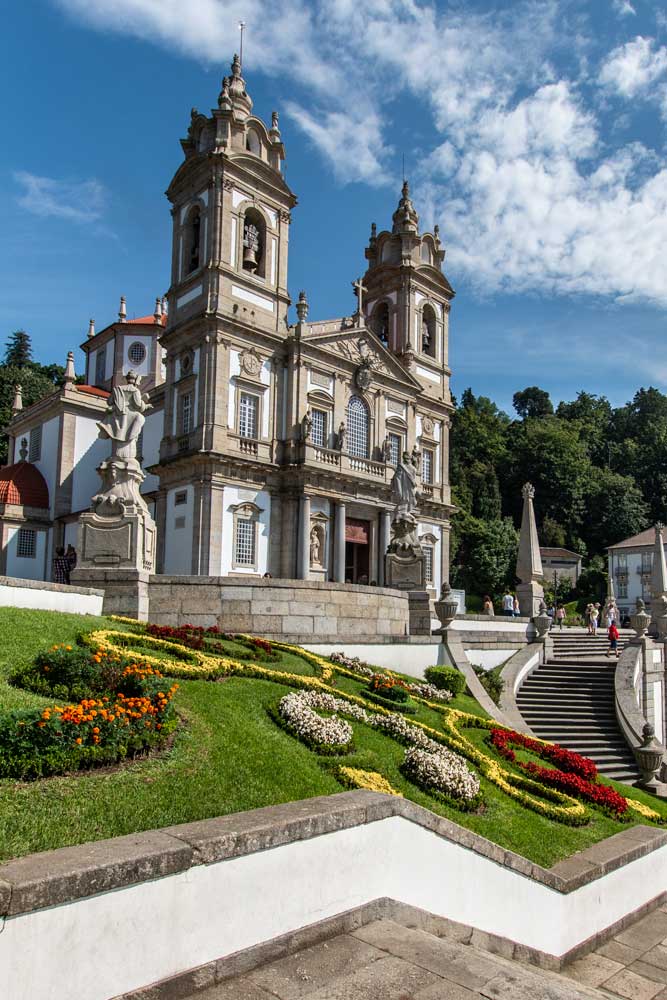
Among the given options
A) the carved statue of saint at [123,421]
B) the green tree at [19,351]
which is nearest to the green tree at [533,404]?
the green tree at [19,351]

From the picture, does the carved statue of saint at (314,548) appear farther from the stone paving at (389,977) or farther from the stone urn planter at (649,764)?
the stone paving at (389,977)

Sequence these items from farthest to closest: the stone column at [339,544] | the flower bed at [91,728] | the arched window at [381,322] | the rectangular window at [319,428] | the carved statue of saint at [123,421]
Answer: the arched window at [381,322] → the rectangular window at [319,428] → the stone column at [339,544] → the carved statue of saint at [123,421] → the flower bed at [91,728]

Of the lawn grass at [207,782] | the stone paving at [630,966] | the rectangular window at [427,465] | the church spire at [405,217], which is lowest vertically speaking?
the stone paving at [630,966]

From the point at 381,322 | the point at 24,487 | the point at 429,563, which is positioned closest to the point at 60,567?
the point at 24,487

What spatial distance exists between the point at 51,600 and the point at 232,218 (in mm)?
24712

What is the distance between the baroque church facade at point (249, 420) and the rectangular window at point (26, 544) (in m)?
0.07

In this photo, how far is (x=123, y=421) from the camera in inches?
609

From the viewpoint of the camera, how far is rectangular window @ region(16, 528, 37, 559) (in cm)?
3753

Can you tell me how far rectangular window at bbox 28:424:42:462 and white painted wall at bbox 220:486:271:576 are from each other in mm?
15400

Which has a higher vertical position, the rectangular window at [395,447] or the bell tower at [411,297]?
the bell tower at [411,297]

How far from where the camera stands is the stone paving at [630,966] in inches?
273

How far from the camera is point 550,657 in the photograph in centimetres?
2242

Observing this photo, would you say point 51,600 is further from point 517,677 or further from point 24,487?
point 24,487

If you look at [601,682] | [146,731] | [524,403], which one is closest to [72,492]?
[601,682]
